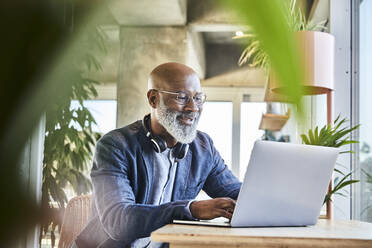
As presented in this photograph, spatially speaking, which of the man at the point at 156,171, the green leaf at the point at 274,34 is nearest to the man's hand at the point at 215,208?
the man at the point at 156,171

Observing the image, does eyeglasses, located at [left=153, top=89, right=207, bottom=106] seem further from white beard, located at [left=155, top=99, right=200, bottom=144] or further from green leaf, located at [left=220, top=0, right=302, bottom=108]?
green leaf, located at [left=220, top=0, right=302, bottom=108]

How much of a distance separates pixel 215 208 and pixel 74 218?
97 cm

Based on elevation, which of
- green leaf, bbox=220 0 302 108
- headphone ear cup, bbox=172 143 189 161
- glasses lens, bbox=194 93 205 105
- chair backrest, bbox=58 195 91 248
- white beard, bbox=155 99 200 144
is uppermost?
glasses lens, bbox=194 93 205 105

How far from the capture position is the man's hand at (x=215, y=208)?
1.31m

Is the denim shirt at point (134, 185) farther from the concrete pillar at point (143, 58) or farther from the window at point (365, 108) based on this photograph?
the concrete pillar at point (143, 58)

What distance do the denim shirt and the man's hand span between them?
0.18 ft

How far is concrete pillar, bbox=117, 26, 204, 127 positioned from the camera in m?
5.52

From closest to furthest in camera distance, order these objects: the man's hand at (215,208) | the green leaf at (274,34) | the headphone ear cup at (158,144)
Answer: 1. the green leaf at (274,34)
2. the man's hand at (215,208)
3. the headphone ear cup at (158,144)

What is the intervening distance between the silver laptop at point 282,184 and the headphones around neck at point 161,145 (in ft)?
2.00

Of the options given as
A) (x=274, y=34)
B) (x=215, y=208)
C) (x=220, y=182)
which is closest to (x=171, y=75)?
(x=220, y=182)

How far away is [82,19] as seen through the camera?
0.21 m

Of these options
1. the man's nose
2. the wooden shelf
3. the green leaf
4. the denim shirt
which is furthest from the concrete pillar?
the green leaf

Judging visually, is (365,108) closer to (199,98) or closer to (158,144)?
(199,98)

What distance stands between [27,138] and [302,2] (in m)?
0.14
